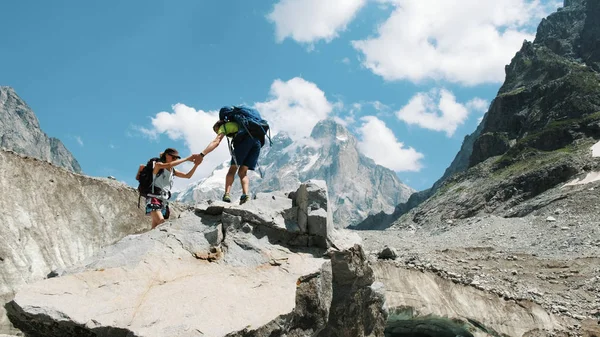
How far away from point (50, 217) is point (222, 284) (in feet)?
28.9

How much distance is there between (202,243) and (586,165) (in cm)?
8079

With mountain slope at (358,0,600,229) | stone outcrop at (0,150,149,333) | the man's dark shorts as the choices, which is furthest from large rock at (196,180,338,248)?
mountain slope at (358,0,600,229)

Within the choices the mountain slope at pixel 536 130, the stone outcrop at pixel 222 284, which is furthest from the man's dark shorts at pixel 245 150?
the mountain slope at pixel 536 130

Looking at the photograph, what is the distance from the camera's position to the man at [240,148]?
1055 cm

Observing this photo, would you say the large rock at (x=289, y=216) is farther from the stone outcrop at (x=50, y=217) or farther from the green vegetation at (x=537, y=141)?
the green vegetation at (x=537, y=141)

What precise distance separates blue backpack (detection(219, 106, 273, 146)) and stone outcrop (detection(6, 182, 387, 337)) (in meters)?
1.47

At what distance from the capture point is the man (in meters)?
10.6

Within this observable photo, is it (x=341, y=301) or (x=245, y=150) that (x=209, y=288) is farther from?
(x=245, y=150)

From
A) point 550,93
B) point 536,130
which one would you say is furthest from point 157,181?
point 550,93

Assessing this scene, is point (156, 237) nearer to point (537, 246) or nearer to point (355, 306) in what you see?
point (355, 306)

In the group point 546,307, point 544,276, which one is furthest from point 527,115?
point 546,307

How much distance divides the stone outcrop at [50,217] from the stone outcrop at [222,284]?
194 inches

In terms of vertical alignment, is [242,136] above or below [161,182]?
above

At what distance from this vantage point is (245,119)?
10.7 metres
